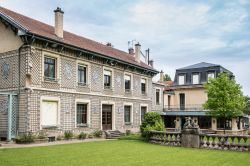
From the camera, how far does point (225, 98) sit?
28797 millimetres

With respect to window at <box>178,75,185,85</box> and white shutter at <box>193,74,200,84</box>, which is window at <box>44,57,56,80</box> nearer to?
white shutter at <box>193,74,200,84</box>

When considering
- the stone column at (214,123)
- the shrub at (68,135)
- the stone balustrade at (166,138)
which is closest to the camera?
the stone balustrade at (166,138)

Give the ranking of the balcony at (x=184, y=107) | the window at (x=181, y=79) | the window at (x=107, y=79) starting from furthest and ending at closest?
1. the window at (x=181, y=79)
2. the balcony at (x=184, y=107)
3. the window at (x=107, y=79)

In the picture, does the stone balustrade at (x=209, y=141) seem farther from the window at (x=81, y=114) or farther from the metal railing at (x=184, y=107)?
the metal railing at (x=184, y=107)

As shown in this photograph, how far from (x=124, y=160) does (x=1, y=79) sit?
11965 mm

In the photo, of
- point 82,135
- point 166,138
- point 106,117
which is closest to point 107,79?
point 106,117

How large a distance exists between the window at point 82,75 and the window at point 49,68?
252cm

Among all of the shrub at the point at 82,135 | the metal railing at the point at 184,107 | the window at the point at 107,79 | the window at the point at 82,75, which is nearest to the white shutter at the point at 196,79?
the metal railing at the point at 184,107

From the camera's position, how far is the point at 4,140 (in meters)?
18.5

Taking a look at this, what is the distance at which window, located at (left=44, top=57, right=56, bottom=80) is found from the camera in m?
19.6

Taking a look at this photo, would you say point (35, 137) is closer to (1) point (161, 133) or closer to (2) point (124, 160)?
(1) point (161, 133)

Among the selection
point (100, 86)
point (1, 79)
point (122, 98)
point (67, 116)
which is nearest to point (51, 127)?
point (67, 116)

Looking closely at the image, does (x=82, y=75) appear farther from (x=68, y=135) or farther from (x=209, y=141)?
(x=209, y=141)

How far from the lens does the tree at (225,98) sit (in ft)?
94.7
